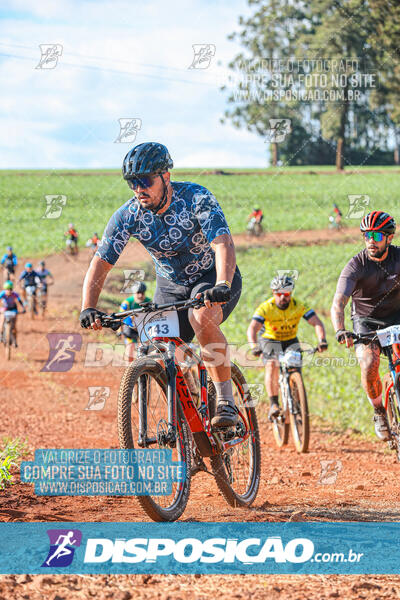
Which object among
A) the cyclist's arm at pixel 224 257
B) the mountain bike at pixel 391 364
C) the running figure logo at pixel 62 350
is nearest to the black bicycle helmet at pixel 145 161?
the cyclist's arm at pixel 224 257

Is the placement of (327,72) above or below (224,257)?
above

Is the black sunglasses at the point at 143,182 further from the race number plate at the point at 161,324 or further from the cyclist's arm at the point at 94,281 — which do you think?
the race number plate at the point at 161,324

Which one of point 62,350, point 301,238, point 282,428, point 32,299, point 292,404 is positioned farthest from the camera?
point 301,238

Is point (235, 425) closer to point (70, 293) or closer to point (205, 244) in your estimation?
point (205, 244)

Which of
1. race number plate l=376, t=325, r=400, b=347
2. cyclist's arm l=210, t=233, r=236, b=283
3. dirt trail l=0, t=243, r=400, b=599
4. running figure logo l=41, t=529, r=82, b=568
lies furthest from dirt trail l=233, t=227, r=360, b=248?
running figure logo l=41, t=529, r=82, b=568

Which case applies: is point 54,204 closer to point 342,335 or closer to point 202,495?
point 342,335

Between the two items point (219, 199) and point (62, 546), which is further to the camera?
point (219, 199)

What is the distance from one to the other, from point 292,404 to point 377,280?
2.80 metres

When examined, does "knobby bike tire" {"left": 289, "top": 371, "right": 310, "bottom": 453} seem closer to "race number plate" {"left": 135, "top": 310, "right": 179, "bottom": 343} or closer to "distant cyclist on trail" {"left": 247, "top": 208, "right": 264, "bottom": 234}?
"race number plate" {"left": 135, "top": 310, "right": 179, "bottom": 343}

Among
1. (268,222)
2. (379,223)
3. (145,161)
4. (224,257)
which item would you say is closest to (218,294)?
(224,257)

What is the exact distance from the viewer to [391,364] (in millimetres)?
7070

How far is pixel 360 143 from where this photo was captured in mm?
66562

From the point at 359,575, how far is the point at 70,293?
28.6 meters

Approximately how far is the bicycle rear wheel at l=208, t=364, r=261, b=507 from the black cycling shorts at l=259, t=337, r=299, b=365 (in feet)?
11.7
